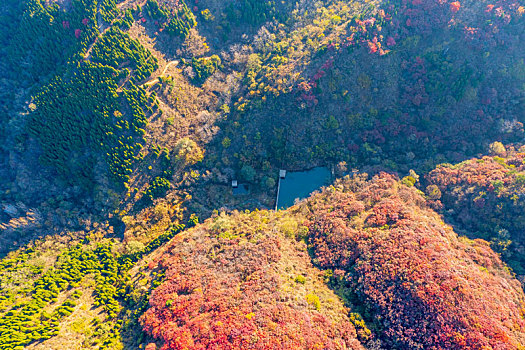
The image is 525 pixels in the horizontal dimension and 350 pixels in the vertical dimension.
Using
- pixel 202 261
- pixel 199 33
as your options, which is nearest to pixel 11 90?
pixel 199 33

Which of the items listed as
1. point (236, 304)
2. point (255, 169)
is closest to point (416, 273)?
point (236, 304)

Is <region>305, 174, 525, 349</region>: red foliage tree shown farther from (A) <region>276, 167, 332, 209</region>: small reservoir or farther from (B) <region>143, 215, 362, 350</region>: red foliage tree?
(A) <region>276, 167, 332, 209</region>: small reservoir

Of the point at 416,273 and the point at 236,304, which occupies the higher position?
the point at 416,273

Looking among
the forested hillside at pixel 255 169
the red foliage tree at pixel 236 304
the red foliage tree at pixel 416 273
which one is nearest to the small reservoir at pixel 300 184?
the forested hillside at pixel 255 169

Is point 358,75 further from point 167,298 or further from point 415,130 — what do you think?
point 167,298

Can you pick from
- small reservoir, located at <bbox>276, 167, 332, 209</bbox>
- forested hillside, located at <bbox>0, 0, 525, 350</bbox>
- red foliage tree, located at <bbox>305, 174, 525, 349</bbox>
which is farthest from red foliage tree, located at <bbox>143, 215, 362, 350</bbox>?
small reservoir, located at <bbox>276, 167, 332, 209</bbox>

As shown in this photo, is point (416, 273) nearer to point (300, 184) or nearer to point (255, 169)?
point (300, 184)
